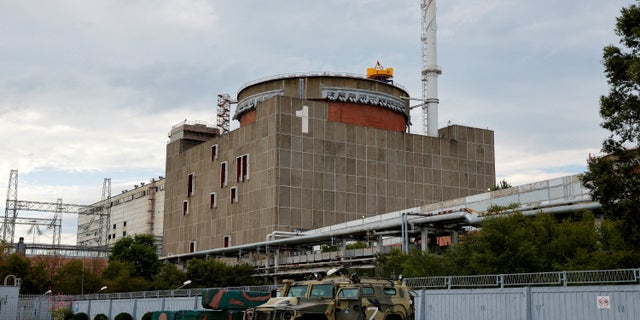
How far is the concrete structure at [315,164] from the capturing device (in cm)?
8950

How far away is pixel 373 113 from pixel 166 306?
57.7 m

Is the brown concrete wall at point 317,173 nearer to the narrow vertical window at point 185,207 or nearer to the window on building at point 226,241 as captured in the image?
the window on building at point 226,241

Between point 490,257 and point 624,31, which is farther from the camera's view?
point 490,257

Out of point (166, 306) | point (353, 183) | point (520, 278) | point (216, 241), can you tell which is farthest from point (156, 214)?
point (520, 278)

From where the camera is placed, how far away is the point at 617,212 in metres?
27.0

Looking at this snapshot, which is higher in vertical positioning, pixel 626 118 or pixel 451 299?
pixel 626 118

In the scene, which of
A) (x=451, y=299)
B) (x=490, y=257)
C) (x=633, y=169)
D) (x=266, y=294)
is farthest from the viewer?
(x=490, y=257)

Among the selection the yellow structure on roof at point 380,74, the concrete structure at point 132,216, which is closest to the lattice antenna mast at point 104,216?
the concrete structure at point 132,216

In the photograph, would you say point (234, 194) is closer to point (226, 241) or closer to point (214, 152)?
point (226, 241)

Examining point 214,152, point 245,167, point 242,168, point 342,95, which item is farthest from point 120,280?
point 342,95

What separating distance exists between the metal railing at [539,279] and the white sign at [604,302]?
58 centimetres

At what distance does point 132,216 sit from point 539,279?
144 m

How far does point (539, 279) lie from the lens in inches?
1081

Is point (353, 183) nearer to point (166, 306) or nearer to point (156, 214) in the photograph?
point (166, 306)
